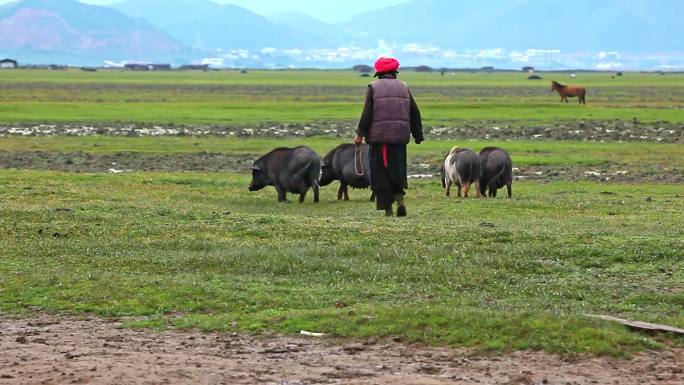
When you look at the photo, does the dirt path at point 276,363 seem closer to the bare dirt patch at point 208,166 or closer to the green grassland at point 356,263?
the green grassland at point 356,263

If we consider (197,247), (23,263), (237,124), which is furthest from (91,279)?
(237,124)

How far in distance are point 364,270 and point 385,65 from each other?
362cm

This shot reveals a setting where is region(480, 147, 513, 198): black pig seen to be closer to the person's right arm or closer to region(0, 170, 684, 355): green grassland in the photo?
region(0, 170, 684, 355): green grassland

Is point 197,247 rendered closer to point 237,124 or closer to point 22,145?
point 22,145

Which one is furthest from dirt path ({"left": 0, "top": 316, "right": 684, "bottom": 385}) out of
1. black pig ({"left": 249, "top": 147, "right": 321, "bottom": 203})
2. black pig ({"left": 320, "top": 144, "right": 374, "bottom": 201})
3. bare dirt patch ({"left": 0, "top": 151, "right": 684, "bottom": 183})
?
bare dirt patch ({"left": 0, "top": 151, "right": 684, "bottom": 183})

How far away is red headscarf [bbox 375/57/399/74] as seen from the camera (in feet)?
49.3

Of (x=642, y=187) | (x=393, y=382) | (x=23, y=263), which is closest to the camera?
(x=393, y=382)

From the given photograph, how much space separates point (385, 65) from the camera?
1505cm

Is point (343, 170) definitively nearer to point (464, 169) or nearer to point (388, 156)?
point (464, 169)

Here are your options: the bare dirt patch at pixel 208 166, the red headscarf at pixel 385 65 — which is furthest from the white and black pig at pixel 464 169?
the red headscarf at pixel 385 65

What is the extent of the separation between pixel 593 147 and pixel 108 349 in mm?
30194

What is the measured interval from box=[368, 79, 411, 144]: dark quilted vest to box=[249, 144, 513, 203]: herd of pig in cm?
757

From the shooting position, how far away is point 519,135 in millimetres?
43094

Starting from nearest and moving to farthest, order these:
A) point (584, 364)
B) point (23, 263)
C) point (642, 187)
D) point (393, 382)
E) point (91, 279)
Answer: point (393, 382) → point (584, 364) → point (91, 279) → point (23, 263) → point (642, 187)
